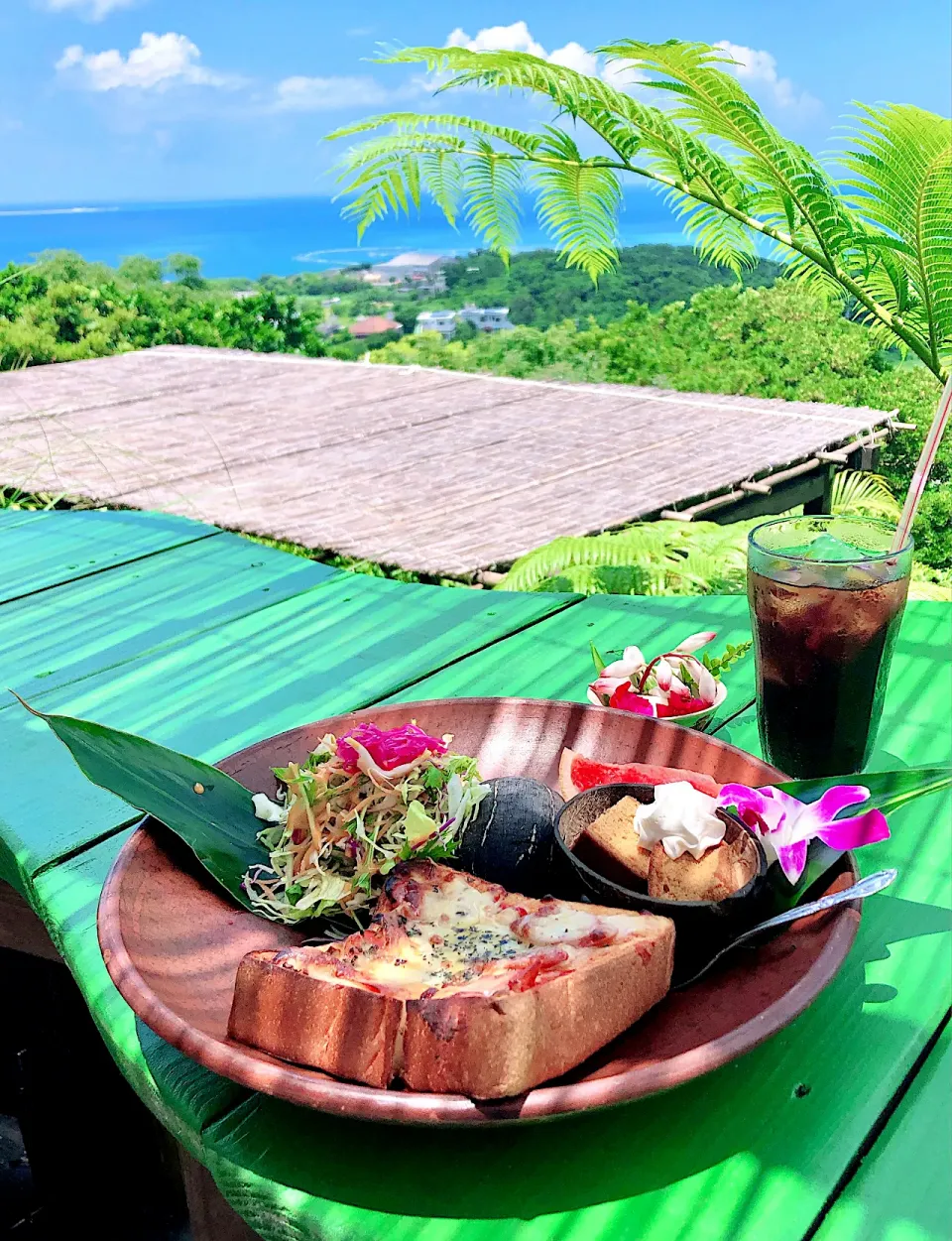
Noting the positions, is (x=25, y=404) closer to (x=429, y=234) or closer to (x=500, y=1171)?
(x=500, y=1171)

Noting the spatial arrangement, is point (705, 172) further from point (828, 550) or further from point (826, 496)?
point (826, 496)

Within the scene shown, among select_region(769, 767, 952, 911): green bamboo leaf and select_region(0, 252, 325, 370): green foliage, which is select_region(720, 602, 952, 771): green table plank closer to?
select_region(769, 767, 952, 911): green bamboo leaf

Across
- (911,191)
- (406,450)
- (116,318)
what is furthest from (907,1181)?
(116,318)

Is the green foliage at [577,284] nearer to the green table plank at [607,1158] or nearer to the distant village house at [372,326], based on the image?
the distant village house at [372,326]

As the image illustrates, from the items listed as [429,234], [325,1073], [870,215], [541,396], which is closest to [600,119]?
[870,215]

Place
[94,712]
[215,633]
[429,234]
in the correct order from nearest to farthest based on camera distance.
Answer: [94,712], [215,633], [429,234]

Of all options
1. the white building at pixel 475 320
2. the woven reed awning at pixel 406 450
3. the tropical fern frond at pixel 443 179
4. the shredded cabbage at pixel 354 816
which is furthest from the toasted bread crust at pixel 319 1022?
the white building at pixel 475 320

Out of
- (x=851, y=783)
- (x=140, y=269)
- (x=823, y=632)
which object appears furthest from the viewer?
(x=140, y=269)
